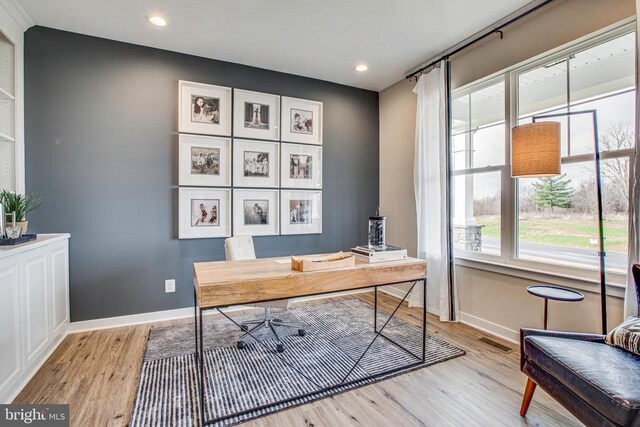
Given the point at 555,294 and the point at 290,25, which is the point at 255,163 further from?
the point at 555,294

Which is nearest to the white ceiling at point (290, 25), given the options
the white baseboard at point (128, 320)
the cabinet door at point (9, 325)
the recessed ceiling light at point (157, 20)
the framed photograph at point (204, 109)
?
the recessed ceiling light at point (157, 20)

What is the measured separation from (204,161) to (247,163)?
45cm

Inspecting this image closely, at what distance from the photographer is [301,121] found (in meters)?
3.82

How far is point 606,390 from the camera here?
125cm

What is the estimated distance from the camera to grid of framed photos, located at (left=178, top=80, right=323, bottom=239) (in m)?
3.26

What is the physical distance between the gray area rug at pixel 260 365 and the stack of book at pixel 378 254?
768 millimetres

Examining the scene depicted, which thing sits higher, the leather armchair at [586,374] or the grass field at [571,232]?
the grass field at [571,232]

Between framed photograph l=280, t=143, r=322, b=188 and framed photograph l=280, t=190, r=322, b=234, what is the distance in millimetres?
109

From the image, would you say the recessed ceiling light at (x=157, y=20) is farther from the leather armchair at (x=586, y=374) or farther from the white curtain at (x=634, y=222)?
the leather armchair at (x=586, y=374)

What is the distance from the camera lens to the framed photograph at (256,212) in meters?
3.48

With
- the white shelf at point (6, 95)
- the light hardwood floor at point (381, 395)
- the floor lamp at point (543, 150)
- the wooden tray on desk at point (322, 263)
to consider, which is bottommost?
the light hardwood floor at point (381, 395)

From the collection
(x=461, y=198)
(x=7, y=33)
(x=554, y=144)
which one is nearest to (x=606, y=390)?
(x=554, y=144)

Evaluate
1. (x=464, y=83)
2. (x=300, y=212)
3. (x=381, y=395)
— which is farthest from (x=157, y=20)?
(x=381, y=395)

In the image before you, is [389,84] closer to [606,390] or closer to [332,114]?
[332,114]
